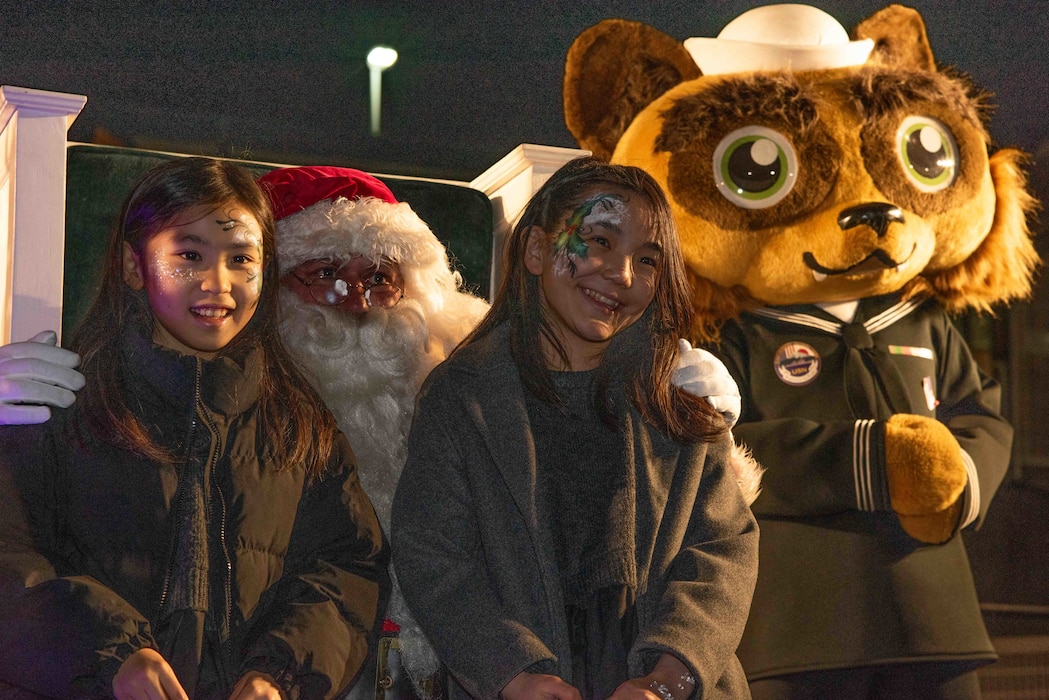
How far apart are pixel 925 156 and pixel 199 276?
121 centimetres

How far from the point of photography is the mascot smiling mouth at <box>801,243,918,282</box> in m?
1.81

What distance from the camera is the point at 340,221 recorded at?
1472mm

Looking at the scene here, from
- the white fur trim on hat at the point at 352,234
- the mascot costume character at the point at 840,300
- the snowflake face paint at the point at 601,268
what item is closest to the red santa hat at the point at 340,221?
the white fur trim on hat at the point at 352,234

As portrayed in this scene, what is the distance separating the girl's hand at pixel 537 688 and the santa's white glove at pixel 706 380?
414 mm

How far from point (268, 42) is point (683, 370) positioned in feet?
3.64

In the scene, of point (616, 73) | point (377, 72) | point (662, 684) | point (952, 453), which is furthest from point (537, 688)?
point (377, 72)

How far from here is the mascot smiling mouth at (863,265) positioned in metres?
1.81

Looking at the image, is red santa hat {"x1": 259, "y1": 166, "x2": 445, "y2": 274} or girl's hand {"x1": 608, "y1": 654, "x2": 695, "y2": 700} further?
red santa hat {"x1": 259, "y1": 166, "x2": 445, "y2": 274}

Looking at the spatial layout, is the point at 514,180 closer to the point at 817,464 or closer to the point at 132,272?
the point at 817,464

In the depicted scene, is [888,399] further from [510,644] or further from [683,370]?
[510,644]

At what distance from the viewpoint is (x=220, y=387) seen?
1.15 metres

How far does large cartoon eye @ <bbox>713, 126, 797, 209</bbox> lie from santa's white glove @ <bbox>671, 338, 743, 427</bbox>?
0.52m

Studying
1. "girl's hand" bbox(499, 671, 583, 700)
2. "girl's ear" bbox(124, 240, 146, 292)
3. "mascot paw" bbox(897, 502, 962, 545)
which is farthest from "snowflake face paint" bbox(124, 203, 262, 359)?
"mascot paw" bbox(897, 502, 962, 545)

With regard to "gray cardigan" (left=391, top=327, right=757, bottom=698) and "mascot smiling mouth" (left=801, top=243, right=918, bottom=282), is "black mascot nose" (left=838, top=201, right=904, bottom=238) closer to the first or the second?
"mascot smiling mouth" (left=801, top=243, right=918, bottom=282)
